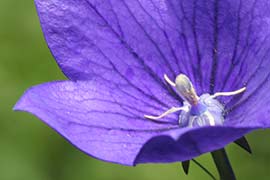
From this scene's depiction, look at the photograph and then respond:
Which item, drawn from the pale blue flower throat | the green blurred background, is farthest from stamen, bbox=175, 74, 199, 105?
the green blurred background

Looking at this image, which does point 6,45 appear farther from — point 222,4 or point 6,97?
point 222,4

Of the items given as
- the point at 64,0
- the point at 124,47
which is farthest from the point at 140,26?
the point at 64,0

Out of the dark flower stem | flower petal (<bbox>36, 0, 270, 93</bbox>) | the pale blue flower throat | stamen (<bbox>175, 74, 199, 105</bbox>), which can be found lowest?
the dark flower stem

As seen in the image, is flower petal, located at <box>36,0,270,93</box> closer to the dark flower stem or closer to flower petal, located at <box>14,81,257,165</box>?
flower petal, located at <box>14,81,257,165</box>

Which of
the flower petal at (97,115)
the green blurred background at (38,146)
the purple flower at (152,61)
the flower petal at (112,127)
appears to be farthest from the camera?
the green blurred background at (38,146)

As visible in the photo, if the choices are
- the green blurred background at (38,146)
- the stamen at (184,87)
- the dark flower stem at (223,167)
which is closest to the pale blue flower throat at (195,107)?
the stamen at (184,87)

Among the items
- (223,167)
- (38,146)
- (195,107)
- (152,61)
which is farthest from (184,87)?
(38,146)

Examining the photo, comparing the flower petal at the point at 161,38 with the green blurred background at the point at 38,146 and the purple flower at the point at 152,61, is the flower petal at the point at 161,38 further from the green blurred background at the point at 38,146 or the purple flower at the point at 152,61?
the green blurred background at the point at 38,146

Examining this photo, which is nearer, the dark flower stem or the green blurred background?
the dark flower stem
